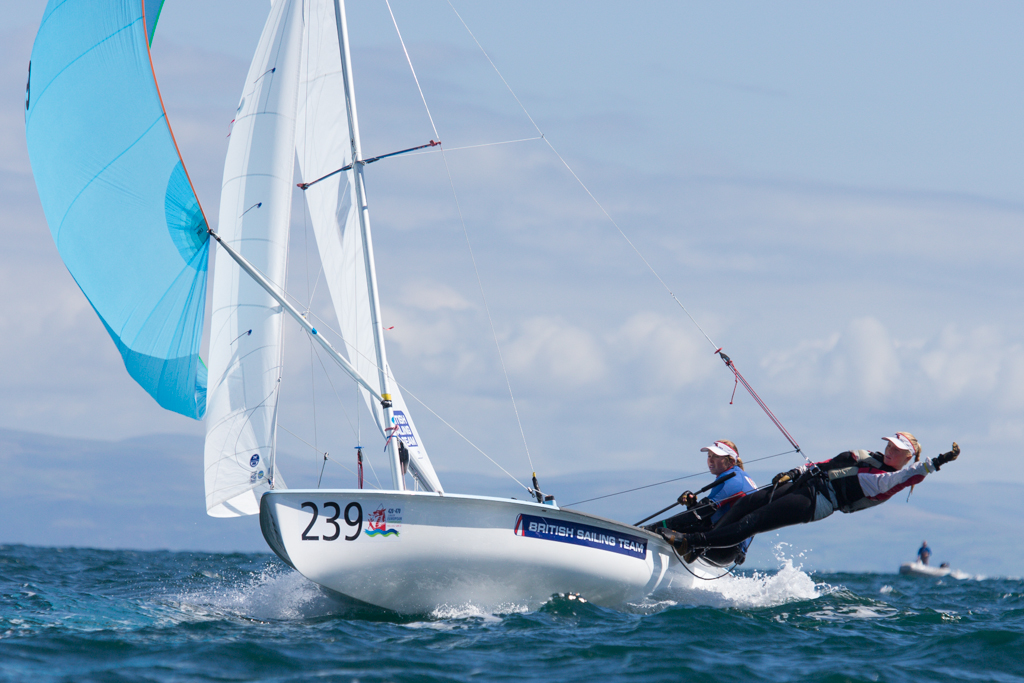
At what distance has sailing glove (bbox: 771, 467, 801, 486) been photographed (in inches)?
371

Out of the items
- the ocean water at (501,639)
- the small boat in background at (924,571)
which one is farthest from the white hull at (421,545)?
the small boat in background at (924,571)

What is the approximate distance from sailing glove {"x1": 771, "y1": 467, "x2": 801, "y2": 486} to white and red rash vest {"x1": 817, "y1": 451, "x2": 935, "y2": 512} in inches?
8.7

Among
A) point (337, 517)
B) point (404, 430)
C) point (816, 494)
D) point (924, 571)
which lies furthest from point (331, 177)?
point (924, 571)

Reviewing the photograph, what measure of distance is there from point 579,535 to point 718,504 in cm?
166

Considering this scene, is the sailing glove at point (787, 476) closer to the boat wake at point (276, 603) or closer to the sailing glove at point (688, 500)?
the sailing glove at point (688, 500)

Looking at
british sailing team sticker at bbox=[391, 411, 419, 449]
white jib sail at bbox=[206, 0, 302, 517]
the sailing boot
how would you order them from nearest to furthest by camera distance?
the sailing boot < british sailing team sticker at bbox=[391, 411, 419, 449] < white jib sail at bbox=[206, 0, 302, 517]

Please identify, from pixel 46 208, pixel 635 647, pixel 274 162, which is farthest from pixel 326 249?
pixel 635 647

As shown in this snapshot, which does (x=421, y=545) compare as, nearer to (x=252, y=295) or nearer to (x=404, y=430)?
(x=404, y=430)

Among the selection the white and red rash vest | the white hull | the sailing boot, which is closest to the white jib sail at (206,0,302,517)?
the white hull

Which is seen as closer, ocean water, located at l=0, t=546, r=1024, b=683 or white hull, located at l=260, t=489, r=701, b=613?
ocean water, located at l=0, t=546, r=1024, b=683

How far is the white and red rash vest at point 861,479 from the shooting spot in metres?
9.16

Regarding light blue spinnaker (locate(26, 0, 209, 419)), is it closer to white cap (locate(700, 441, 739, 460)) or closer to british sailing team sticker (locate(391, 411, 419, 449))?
british sailing team sticker (locate(391, 411, 419, 449))

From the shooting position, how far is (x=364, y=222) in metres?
9.96

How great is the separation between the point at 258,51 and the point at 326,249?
2.24 meters
